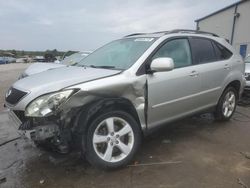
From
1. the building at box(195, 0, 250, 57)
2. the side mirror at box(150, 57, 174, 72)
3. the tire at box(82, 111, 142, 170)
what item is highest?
the building at box(195, 0, 250, 57)

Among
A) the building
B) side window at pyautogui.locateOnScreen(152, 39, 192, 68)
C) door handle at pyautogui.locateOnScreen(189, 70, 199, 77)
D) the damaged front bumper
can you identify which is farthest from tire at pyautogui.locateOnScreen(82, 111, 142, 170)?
the building

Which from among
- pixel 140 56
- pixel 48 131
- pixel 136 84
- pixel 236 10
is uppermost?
pixel 236 10

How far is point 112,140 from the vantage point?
10.9 feet

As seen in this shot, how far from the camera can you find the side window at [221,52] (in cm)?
497

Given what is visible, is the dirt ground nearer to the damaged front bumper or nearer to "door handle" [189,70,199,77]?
the damaged front bumper

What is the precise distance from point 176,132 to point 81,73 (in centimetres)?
224

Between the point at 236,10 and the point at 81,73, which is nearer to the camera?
the point at 81,73

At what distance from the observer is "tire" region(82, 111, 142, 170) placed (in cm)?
312

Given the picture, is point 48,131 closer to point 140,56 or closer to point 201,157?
point 140,56

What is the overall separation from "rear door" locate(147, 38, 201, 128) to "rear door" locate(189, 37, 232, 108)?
0.17 meters

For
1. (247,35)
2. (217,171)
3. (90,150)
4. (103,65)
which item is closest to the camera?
(90,150)

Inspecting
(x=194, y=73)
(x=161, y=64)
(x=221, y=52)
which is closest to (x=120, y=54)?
(x=161, y=64)

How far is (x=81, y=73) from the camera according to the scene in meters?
3.46

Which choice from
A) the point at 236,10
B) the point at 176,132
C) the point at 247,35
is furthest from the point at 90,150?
the point at 236,10
